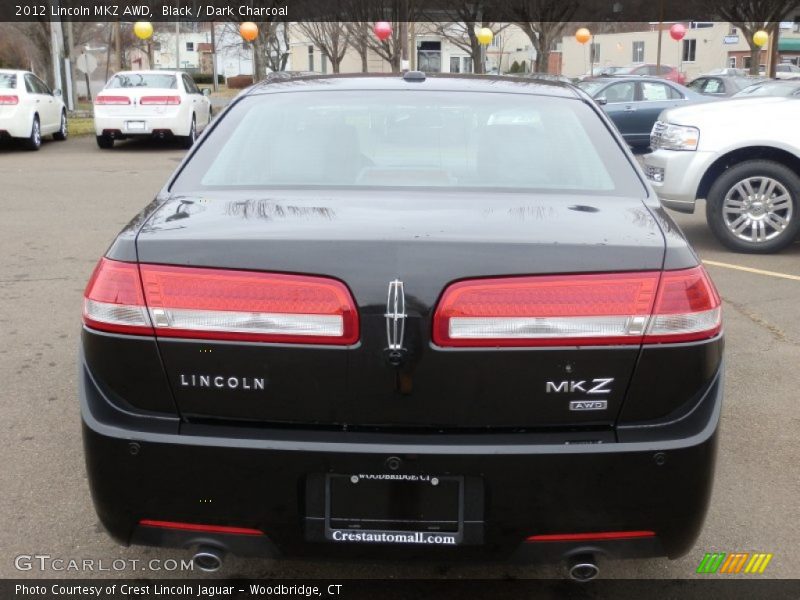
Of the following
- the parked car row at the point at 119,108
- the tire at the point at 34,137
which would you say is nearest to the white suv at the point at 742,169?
the parked car row at the point at 119,108

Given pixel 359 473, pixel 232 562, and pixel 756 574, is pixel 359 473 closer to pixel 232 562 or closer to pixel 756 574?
pixel 232 562

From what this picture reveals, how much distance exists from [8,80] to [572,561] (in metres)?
16.4

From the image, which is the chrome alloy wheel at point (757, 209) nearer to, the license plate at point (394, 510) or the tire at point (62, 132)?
the license plate at point (394, 510)

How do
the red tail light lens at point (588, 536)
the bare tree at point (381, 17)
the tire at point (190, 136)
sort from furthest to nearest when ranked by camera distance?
1. the bare tree at point (381, 17)
2. the tire at point (190, 136)
3. the red tail light lens at point (588, 536)

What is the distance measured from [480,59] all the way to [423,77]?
42.4 m

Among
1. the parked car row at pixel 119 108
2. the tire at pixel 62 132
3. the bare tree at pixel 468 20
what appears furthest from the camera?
the bare tree at pixel 468 20

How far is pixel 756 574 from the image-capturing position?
9.59 feet

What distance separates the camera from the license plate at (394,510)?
7.33 feet

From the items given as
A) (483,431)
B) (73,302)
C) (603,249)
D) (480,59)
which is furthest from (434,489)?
(480,59)

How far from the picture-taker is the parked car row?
15.9 metres

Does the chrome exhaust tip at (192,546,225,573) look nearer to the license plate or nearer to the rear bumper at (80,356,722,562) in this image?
the rear bumper at (80,356,722,562)

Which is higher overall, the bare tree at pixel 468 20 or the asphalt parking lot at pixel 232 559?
the bare tree at pixel 468 20

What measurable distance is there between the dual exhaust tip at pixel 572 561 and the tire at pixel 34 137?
616 inches

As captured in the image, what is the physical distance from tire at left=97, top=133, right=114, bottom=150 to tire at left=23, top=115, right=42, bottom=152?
1065 mm
